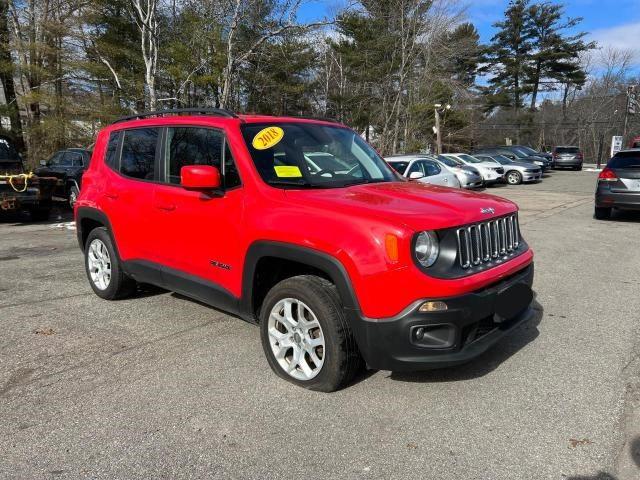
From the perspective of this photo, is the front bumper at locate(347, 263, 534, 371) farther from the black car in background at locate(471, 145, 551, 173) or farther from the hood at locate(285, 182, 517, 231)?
the black car in background at locate(471, 145, 551, 173)

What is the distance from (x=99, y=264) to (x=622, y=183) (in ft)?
32.9

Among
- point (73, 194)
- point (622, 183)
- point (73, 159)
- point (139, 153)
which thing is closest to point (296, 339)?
point (139, 153)

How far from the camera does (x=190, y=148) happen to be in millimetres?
4211

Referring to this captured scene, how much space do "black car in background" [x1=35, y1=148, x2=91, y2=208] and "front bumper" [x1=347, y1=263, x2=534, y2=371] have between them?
Result: 483 inches

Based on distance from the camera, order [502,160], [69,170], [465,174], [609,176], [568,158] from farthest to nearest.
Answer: [568,158], [502,160], [465,174], [69,170], [609,176]

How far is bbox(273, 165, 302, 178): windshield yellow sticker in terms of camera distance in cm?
372

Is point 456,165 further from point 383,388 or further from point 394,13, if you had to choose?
point 383,388

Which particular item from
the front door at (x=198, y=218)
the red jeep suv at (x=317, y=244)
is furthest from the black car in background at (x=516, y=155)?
the front door at (x=198, y=218)

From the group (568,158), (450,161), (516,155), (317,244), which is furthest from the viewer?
(568,158)

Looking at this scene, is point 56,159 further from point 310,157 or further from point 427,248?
point 427,248

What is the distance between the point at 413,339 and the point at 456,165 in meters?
18.2

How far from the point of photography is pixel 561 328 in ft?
14.8

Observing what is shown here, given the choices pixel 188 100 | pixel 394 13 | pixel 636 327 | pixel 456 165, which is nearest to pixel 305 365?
pixel 636 327

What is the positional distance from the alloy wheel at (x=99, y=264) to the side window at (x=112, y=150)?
84 centimetres
